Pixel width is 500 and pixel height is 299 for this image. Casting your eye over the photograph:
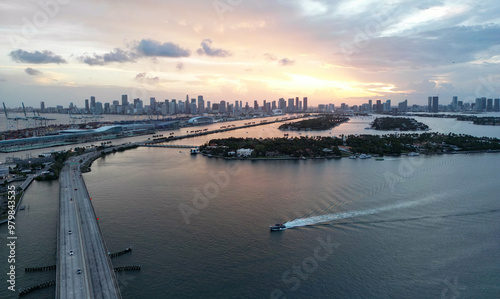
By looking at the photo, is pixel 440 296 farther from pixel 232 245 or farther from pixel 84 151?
pixel 84 151

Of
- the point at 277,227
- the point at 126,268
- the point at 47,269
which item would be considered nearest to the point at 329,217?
the point at 277,227

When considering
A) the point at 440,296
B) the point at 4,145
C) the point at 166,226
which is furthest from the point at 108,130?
the point at 440,296

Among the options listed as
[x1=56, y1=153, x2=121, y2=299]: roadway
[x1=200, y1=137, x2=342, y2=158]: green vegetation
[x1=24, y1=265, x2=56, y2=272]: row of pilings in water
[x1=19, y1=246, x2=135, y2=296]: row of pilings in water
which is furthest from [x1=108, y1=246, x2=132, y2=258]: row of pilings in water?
[x1=200, y1=137, x2=342, y2=158]: green vegetation

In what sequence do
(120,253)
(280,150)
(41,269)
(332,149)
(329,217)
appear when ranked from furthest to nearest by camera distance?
(332,149)
(280,150)
(329,217)
(120,253)
(41,269)

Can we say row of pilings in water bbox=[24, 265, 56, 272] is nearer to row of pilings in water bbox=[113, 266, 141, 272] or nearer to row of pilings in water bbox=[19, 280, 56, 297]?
row of pilings in water bbox=[19, 280, 56, 297]

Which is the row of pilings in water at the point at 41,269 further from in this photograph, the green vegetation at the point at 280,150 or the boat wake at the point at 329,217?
the green vegetation at the point at 280,150

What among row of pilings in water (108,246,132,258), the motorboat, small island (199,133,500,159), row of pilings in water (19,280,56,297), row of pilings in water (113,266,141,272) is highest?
small island (199,133,500,159)

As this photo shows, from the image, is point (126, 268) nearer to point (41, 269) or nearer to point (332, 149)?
point (41, 269)

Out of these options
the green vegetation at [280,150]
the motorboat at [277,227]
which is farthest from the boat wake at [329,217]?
the green vegetation at [280,150]
